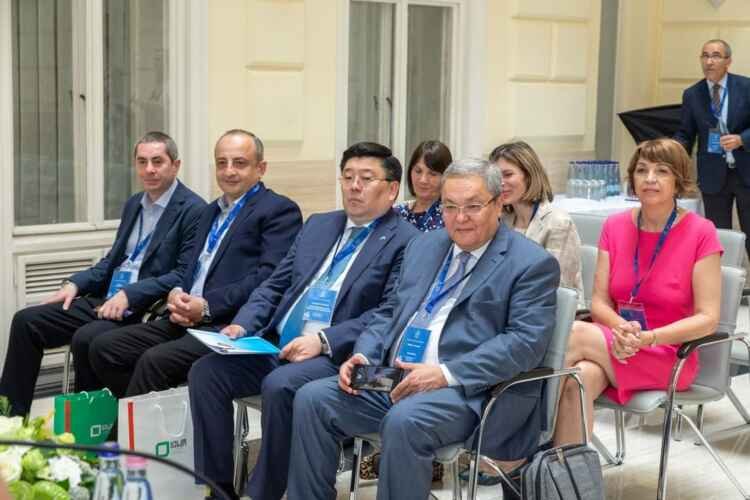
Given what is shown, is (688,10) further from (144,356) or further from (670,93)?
(144,356)

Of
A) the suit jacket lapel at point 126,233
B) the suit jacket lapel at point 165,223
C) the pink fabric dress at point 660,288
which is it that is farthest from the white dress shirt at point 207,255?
the pink fabric dress at point 660,288

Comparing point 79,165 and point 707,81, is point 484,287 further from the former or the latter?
point 707,81

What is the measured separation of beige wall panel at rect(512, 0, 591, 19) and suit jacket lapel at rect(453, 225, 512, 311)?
462 cm

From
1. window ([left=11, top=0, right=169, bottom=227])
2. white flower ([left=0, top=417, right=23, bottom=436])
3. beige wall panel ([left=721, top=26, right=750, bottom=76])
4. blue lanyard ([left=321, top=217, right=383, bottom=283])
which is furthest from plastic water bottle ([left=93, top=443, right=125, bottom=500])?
A: beige wall panel ([left=721, top=26, right=750, bottom=76])

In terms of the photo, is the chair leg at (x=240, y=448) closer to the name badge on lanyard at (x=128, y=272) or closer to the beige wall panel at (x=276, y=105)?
the name badge on lanyard at (x=128, y=272)

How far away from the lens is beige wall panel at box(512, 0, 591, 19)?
8305mm

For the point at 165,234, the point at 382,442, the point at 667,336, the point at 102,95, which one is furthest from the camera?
the point at 102,95

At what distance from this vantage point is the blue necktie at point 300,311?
4504 mm

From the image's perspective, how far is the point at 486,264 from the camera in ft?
13.0

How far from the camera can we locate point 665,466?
4.36 metres

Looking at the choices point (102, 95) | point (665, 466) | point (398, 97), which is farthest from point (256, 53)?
point (665, 466)

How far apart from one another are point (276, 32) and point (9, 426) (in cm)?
408

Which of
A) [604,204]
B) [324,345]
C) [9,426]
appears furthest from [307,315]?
[604,204]

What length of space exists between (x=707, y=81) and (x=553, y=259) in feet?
15.9
